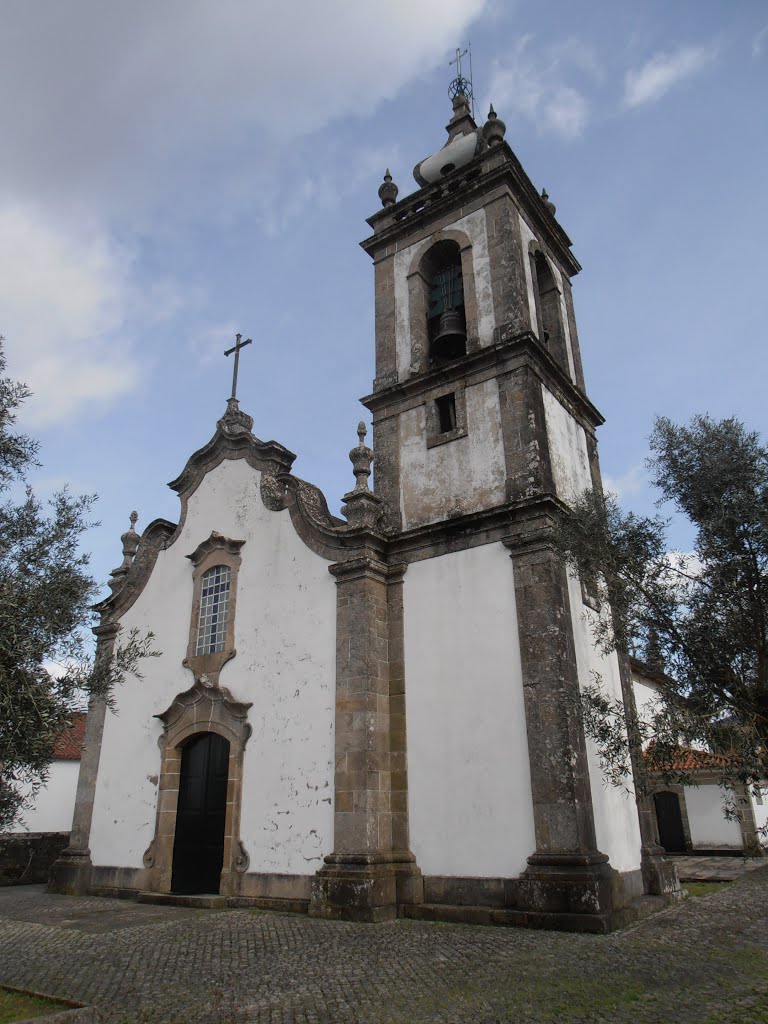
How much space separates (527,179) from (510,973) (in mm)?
13246

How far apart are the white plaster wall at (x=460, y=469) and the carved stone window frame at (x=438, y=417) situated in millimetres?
72

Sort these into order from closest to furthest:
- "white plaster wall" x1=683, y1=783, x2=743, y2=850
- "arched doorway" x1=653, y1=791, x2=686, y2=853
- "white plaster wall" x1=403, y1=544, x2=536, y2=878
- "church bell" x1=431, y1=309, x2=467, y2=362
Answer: "white plaster wall" x1=403, y1=544, x2=536, y2=878 < "church bell" x1=431, y1=309, x2=467, y2=362 < "white plaster wall" x1=683, y1=783, x2=743, y2=850 < "arched doorway" x1=653, y1=791, x2=686, y2=853

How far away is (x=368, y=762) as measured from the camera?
420 inches

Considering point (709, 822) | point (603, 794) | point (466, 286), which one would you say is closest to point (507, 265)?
point (466, 286)

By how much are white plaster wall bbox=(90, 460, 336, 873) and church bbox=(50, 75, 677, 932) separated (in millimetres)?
43

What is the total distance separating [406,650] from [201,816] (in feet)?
14.5

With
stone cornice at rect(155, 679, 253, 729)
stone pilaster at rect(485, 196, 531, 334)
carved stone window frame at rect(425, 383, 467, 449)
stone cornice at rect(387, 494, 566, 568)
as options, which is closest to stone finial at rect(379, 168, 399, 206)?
stone pilaster at rect(485, 196, 531, 334)

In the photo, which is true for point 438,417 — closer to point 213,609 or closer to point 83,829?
point 213,609

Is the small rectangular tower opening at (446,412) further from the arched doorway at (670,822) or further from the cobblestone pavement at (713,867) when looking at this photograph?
the arched doorway at (670,822)

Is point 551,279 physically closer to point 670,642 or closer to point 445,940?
point 670,642

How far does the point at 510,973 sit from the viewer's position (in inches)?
271

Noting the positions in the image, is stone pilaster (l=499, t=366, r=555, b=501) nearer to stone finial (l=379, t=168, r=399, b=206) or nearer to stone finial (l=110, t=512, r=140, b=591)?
stone finial (l=379, t=168, r=399, b=206)

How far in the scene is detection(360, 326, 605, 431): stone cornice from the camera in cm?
1238

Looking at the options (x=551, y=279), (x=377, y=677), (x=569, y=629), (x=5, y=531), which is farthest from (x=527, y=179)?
(x=5, y=531)
